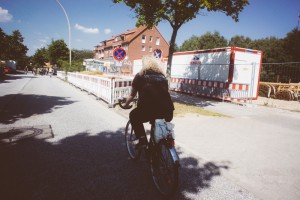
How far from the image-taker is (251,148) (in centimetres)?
565

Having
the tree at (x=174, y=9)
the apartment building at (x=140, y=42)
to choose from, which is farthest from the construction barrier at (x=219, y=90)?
the apartment building at (x=140, y=42)

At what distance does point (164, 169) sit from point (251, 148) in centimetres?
328

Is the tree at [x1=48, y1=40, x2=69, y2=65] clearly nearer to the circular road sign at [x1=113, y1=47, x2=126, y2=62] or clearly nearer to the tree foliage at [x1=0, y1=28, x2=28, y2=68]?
the tree foliage at [x1=0, y1=28, x2=28, y2=68]

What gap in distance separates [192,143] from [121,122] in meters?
2.76

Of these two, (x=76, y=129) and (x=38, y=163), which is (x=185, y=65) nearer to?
(x=76, y=129)

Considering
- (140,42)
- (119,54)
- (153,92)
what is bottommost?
(153,92)

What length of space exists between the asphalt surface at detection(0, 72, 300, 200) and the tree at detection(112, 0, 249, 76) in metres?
4.94

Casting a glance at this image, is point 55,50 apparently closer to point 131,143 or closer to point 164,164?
point 131,143

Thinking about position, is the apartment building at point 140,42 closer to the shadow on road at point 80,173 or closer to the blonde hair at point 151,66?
the shadow on road at point 80,173

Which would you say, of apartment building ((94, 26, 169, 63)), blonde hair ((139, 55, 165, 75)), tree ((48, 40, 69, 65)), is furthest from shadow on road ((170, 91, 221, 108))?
tree ((48, 40, 69, 65))

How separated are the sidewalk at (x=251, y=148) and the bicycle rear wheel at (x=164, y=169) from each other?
1.37 m

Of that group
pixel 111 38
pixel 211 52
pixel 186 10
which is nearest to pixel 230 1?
pixel 186 10

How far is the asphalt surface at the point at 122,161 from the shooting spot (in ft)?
11.4

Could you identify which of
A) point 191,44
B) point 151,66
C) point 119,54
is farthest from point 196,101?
point 191,44
